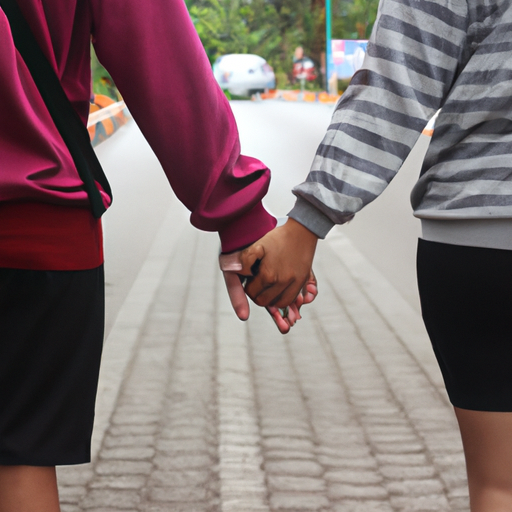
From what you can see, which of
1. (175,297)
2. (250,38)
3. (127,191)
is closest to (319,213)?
(175,297)

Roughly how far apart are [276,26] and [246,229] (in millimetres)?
16569

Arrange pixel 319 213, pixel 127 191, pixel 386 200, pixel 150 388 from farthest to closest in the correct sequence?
1. pixel 127 191
2. pixel 386 200
3. pixel 150 388
4. pixel 319 213

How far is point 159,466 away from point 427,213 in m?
1.75

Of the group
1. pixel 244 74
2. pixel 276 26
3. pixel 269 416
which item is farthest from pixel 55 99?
pixel 244 74

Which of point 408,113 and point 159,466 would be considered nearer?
point 408,113

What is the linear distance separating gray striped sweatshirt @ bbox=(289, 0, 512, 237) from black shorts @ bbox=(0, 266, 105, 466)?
0.46m

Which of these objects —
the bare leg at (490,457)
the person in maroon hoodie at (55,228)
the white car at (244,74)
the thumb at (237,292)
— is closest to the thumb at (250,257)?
the thumb at (237,292)

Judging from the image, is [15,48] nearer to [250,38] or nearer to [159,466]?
[159,466]

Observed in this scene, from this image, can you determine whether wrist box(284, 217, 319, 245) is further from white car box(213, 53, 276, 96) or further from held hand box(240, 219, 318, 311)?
white car box(213, 53, 276, 96)

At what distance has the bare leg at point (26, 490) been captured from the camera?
134 centimetres

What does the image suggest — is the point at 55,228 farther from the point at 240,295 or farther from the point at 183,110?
the point at 240,295

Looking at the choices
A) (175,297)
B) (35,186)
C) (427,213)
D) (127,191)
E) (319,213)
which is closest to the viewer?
(35,186)

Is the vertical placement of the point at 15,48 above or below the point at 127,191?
above

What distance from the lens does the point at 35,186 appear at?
1269 millimetres
